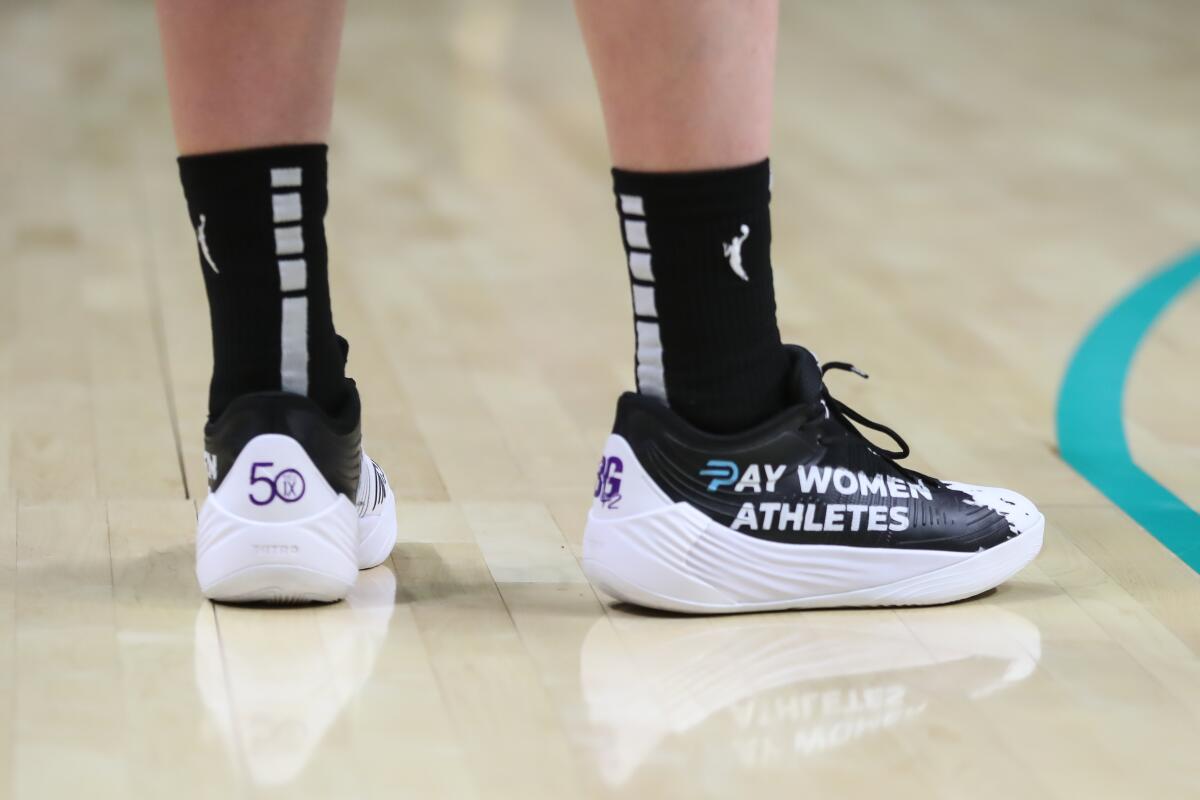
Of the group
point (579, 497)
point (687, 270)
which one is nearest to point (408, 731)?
point (687, 270)

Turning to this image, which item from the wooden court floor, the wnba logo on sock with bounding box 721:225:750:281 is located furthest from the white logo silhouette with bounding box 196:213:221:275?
the wnba logo on sock with bounding box 721:225:750:281

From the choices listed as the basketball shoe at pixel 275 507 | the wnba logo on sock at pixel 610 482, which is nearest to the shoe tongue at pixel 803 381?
the wnba logo on sock at pixel 610 482

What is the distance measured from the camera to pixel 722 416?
44.1 inches

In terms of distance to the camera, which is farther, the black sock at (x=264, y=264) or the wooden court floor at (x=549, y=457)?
the black sock at (x=264, y=264)

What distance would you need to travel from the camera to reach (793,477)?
113cm

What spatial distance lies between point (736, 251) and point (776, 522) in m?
0.18

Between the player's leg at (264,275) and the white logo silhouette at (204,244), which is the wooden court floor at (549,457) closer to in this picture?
the player's leg at (264,275)

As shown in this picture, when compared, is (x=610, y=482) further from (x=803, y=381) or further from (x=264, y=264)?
(x=264, y=264)

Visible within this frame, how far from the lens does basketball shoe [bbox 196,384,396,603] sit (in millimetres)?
1090

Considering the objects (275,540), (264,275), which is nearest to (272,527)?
(275,540)

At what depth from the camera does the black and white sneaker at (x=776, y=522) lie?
111 centimetres

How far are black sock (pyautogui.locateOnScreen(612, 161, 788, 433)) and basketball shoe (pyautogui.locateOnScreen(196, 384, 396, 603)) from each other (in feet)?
0.70

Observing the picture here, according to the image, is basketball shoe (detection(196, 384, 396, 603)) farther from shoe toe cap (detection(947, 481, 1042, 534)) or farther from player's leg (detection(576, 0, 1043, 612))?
shoe toe cap (detection(947, 481, 1042, 534))

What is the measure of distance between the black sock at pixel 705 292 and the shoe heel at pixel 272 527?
0.22m
